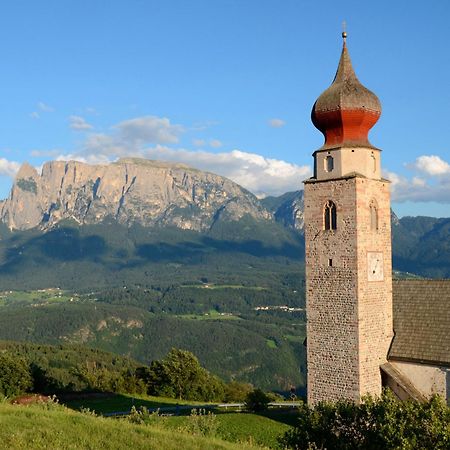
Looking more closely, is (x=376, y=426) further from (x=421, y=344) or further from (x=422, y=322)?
(x=422, y=322)

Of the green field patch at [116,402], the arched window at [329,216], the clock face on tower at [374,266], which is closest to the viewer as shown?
the clock face on tower at [374,266]

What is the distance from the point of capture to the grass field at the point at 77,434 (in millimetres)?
19172

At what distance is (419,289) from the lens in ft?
Result: 113

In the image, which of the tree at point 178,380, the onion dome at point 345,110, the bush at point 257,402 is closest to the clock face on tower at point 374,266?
the onion dome at point 345,110

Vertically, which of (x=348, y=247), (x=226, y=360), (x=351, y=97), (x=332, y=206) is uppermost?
(x=351, y=97)

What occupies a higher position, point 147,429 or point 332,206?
point 332,206

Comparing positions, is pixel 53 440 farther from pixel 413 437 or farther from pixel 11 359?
pixel 11 359

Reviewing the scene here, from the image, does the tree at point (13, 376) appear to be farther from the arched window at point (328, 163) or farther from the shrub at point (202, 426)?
the arched window at point (328, 163)

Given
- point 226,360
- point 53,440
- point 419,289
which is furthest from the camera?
point 226,360

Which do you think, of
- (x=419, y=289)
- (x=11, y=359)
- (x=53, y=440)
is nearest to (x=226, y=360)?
(x=11, y=359)

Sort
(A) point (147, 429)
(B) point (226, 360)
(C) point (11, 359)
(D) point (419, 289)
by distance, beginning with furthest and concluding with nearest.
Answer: (B) point (226, 360) < (C) point (11, 359) < (D) point (419, 289) < (A) point (147, 429)

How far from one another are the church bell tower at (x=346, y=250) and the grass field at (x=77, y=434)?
1105 centimetres

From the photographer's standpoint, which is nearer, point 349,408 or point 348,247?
point 349,408

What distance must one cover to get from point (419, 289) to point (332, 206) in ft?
21.6
